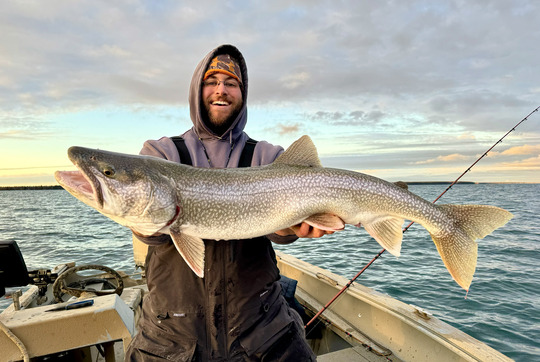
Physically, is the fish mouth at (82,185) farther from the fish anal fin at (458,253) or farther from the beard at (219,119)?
the fish anal fin at (458,253)

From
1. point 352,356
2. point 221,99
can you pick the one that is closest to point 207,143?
point 221,99

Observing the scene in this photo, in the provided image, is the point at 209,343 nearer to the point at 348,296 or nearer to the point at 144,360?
the point at 144,360

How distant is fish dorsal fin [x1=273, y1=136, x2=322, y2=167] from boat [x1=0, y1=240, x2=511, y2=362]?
2129mm

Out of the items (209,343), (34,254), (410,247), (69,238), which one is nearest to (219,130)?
(209,343)

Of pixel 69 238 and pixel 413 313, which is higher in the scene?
pixel 413 313

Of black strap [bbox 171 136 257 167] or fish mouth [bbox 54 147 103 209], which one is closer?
fish mouth [bbox 54 147 103 209]

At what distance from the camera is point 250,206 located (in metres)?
2.78

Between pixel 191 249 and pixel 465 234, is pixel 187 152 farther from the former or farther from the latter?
pixel 465 234

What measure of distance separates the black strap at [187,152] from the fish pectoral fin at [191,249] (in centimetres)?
74

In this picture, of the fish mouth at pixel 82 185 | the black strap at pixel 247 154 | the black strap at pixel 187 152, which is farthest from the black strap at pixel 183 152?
the fish mouth at pixel 82 185

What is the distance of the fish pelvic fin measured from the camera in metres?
2.99

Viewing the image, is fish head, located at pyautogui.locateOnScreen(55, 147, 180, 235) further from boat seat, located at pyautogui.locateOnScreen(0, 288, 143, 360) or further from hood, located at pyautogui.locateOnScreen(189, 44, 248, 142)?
boat seat, located at pyautogui.locateOnScreen(0, 288, 143, 360)

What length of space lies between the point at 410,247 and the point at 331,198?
1294cm

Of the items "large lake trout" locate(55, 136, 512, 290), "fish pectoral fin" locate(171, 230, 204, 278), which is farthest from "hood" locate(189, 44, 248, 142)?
"fish pectoral fin" locate(171, 230, 204, 278)
